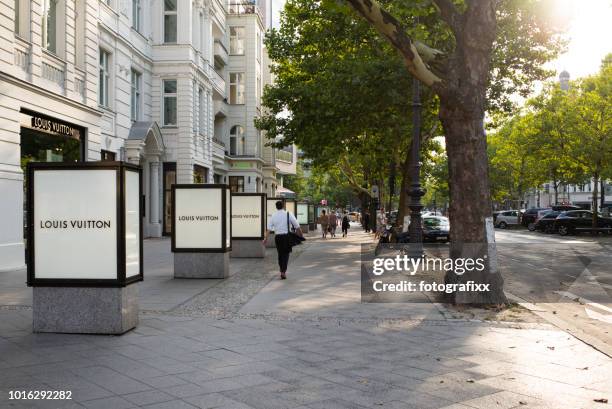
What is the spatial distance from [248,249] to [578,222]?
1063 inches

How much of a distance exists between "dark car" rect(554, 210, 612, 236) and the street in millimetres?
17234

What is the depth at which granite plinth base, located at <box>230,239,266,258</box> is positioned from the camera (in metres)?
18.9

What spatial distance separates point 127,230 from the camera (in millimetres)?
7250

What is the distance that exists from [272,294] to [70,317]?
13.8ft

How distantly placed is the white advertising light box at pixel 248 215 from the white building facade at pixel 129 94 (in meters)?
5.23

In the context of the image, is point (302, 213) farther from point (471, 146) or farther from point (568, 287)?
point (471, 146)

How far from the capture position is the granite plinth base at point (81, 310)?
7133 millimetres

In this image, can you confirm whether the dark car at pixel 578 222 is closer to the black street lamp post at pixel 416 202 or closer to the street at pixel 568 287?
the street at pixel 568 287

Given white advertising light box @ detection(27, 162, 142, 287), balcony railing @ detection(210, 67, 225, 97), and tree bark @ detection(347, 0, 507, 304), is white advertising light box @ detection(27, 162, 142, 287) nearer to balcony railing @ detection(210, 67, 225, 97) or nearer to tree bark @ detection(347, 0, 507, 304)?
tree bark @ detection(347, 0, 507, 304)

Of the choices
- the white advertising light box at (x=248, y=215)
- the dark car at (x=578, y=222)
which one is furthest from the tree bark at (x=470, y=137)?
the dark car at (x=578, y=222)

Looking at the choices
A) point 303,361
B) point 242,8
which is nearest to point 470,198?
point 303,361

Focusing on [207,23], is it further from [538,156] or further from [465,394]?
[465,394]

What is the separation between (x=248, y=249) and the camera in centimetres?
1894

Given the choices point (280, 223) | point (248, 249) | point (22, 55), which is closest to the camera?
point (280, 223)
